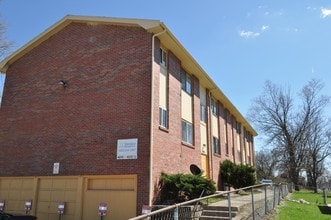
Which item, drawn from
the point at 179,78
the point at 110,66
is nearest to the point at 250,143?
the point at 179,78

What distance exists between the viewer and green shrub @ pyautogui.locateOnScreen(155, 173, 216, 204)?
44.2 ft

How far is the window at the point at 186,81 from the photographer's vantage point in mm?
18639

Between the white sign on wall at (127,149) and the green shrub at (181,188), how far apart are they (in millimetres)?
1659

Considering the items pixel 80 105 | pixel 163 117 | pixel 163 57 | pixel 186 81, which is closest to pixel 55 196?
pixel 80 105

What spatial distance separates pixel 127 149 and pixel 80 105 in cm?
377

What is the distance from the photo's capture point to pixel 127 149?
13.8m

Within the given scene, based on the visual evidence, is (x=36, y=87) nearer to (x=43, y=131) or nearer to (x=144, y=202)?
(x=43, y=131)

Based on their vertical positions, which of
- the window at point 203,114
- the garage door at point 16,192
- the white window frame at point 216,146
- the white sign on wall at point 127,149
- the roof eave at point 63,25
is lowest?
the garage door at point 16,192

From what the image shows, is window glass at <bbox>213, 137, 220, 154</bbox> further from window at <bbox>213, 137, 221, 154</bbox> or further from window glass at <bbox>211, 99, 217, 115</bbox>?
window glass at <bbox>211, 99, 217, 115</bbox>

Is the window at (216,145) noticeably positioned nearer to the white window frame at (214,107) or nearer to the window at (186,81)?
the white window frame at (214,107)

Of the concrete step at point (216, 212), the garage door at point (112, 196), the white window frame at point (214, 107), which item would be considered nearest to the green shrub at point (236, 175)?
the white window frame at point (214, 107)

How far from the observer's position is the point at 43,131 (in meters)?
16.6

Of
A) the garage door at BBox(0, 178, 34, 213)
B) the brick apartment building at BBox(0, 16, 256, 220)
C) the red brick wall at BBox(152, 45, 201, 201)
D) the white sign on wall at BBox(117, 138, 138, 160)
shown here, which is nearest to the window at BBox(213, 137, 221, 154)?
the brick apartment building at BBox(0, 16, 256, 220)

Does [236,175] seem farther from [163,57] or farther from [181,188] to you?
[163,57]
